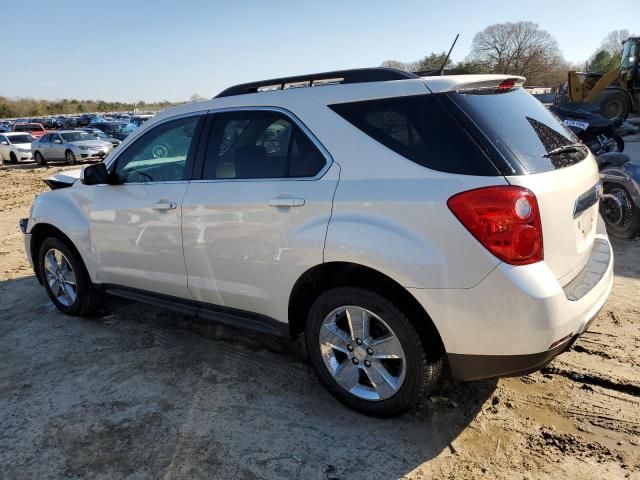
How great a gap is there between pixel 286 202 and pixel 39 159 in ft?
77.5

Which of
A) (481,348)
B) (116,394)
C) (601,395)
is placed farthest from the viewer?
(116,394)

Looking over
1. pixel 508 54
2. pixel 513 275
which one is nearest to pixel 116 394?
pixel 513 275

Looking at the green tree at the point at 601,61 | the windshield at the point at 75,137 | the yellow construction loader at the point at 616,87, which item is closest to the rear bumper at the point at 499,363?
the yellow construction loader at the point at 616,87

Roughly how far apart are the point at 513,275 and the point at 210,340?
2.57 meters

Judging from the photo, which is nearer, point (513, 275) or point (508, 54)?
point (513, 275)

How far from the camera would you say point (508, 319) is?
7.65 feet

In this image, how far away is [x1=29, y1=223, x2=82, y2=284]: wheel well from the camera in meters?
4.52

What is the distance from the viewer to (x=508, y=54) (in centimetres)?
7094

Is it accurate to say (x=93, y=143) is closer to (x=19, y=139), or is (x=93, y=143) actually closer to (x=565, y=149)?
(x=19, y=139)

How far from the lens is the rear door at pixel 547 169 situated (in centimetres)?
239

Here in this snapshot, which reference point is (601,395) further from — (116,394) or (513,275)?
(116,394)

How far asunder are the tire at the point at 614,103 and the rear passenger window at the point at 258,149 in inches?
767

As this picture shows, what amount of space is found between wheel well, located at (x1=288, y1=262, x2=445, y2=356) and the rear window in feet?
2.82

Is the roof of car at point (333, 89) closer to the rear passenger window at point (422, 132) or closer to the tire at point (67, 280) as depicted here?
the rear passenger window at point (422, 132)
